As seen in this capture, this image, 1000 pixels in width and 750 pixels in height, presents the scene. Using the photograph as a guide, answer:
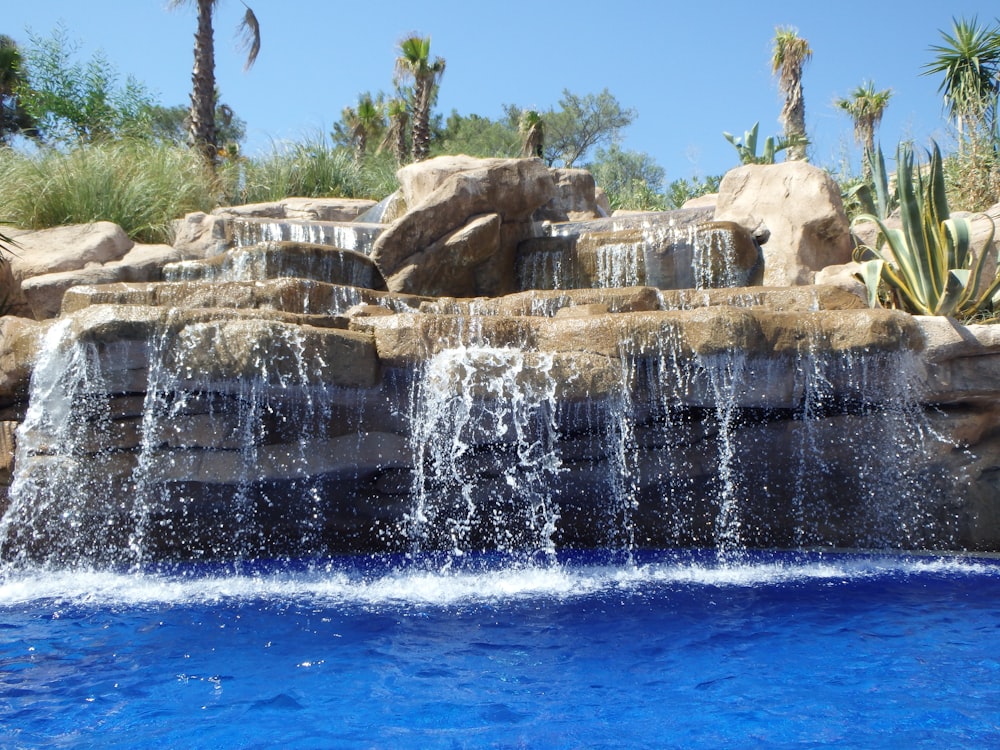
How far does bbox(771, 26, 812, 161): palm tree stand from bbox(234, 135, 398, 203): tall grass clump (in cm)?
1448

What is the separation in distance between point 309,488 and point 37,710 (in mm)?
2840

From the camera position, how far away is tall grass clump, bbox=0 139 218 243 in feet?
31.6

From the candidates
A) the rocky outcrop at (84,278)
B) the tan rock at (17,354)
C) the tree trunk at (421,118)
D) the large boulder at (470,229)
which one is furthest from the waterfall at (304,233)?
the tree trunk at (421,118)

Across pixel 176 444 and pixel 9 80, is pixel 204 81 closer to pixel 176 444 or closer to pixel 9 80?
pixel 176 444

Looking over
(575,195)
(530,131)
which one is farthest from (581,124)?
(575,195)

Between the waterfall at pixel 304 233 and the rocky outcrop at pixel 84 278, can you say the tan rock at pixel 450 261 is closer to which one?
the waterfall at pixel 304 233

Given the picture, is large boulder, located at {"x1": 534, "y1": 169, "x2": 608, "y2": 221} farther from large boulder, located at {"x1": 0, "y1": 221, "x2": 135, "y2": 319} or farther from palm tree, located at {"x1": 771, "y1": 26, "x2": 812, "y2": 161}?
palm tree, located at {"x1": 771, "y1": 26, "x2": 812, "y2": 161}

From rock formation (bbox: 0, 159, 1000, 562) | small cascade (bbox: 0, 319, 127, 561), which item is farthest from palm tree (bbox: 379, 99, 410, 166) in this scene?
small cascade (bbox: 0, 319, 127, 561)

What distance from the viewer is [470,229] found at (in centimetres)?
880

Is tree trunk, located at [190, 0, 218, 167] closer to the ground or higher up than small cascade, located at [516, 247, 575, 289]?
higher up

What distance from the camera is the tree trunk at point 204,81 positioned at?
1529 centimetres

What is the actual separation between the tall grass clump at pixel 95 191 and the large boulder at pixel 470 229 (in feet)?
9.97

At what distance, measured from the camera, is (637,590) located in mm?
4789

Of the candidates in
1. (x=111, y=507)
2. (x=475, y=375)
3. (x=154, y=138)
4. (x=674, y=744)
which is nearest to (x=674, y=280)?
(x=475, y=375)
